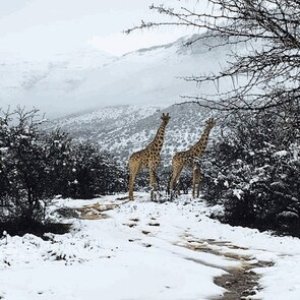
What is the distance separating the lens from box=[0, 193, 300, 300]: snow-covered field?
7.75 meters

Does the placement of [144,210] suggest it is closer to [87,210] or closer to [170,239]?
[87,210]

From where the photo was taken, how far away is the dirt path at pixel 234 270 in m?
8.55

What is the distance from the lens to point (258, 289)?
877 centimetres

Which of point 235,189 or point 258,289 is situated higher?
point 235,189

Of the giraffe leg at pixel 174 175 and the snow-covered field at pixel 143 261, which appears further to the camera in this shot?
the giraffe leg at pixel 174 175

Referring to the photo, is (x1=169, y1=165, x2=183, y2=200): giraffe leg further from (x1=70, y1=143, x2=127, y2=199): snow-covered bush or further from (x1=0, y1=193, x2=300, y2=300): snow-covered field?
(x1=0, y1=193, x2=300, y2=300): snow-covered field

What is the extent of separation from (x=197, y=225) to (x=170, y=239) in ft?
9.08

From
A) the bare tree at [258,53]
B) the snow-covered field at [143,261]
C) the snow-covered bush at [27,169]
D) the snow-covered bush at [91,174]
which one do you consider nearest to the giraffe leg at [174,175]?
the snow-covered bush at [91,174]

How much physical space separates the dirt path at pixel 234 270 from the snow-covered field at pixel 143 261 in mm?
29

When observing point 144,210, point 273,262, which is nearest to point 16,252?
point 273,262

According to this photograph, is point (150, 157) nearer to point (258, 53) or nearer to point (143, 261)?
point (143, 261)

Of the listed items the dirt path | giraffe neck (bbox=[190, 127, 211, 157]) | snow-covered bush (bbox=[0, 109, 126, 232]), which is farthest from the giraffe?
the dirt path

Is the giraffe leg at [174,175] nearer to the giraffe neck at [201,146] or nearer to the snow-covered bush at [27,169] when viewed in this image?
the giraffe neck at [201,146]

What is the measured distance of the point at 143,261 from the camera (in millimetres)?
9977
